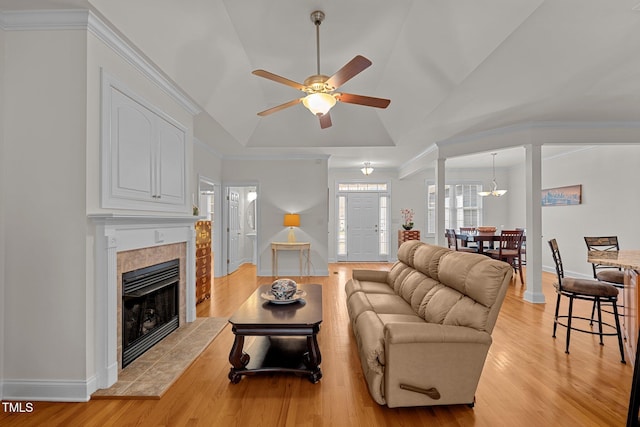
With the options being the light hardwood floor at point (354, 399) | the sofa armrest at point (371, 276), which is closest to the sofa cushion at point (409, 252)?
the sofa armrest at point (371, 276)

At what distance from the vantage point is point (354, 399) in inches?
84.1

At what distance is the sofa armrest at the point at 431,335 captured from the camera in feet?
6.16

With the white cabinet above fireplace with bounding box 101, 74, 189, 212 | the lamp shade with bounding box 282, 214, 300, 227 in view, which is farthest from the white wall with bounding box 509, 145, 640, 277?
the white cabinet above fireplace with bounding box 101, 74, 189, 212

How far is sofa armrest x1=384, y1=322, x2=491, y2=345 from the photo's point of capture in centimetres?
188

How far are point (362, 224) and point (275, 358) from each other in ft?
20.1

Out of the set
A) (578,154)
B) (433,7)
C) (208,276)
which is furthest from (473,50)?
(578,154)

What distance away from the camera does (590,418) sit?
1.94 metres

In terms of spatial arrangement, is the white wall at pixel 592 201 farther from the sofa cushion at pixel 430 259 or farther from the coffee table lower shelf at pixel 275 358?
the coffee table lower shelf at pixel 275 358

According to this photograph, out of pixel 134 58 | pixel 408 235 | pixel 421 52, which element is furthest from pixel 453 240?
pixel 134 58

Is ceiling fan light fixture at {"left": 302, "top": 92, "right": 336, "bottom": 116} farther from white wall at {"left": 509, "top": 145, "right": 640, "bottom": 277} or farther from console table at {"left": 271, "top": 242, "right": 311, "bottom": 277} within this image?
white wall at {"left": 509, "top": 145, "right": 640, "bottom": 277}

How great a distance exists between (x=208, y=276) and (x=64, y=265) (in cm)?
274

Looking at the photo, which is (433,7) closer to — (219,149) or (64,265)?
(64,265)

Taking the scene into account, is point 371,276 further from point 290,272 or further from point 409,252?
point 290,272

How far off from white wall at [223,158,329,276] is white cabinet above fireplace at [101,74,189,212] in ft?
9.79
